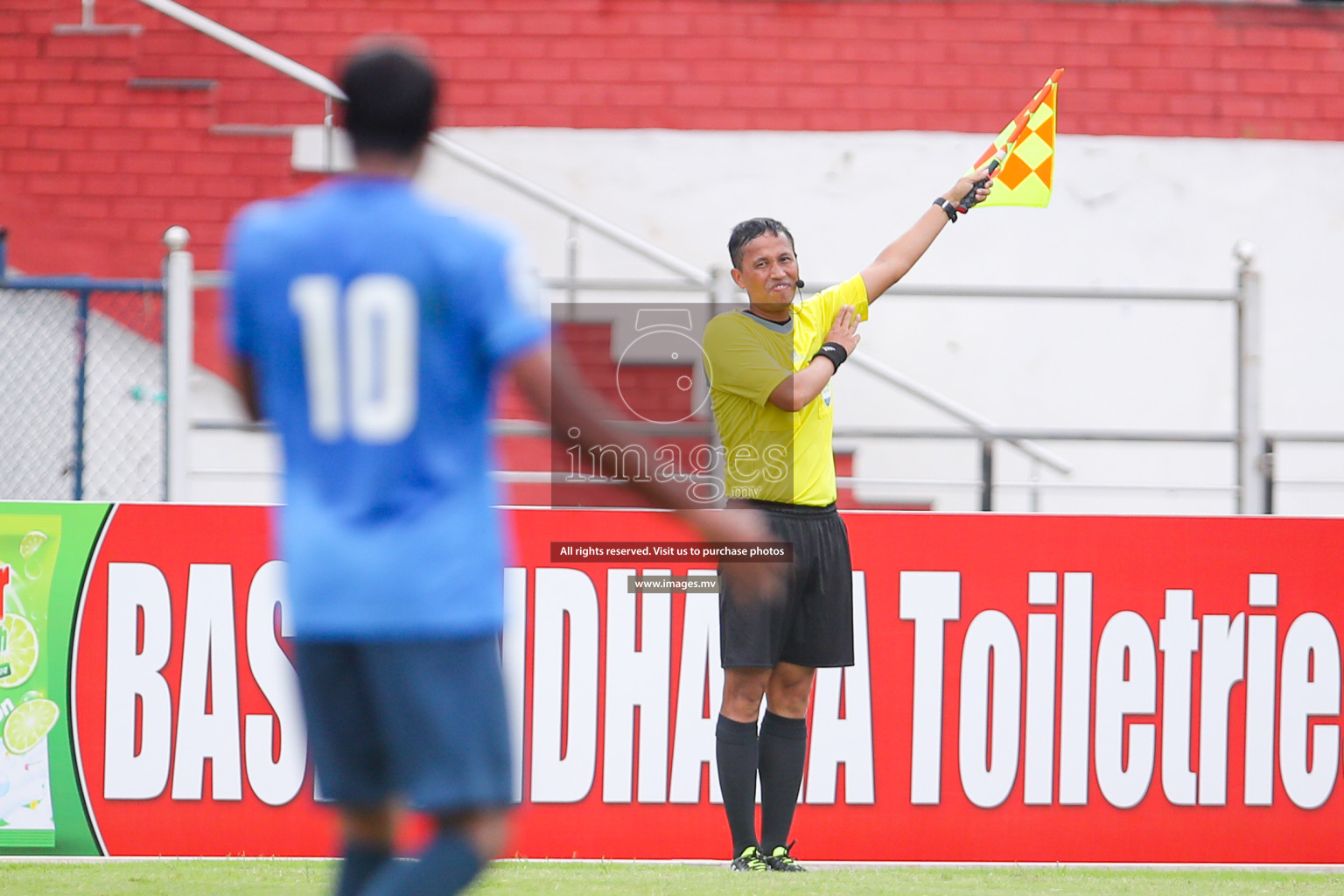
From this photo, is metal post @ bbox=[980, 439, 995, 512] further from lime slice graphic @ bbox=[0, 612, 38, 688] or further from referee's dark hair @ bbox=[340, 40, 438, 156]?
referee's dark hair @ bbox=[340, 40, 438, 156]

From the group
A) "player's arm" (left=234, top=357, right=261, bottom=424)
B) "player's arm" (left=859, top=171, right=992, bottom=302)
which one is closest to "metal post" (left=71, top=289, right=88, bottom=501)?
"player's arm" (left=859, top=171, right=992, bottom=302)

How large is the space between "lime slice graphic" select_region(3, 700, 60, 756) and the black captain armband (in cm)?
Result: 270

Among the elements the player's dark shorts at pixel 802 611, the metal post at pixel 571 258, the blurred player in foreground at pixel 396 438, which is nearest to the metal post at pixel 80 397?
the metal post at pixel 571 258

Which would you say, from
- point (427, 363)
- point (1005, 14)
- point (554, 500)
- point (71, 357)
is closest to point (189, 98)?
point (71, 357)

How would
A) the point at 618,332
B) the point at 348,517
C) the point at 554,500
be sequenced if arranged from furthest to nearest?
the point at 618,332
the point at 554,500
the point at 348,517

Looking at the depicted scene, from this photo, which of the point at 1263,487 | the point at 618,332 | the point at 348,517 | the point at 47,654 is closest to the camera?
the point at 348,517

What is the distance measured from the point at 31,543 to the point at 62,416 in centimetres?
200

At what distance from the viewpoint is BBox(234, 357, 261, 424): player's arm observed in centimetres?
211

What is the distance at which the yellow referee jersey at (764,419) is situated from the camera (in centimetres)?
428

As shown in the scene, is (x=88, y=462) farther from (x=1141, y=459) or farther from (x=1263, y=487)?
(x=1141, y=459)

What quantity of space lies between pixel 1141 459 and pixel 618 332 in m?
3.18

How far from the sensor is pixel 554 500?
18.6 feet

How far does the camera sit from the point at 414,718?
78.4 inches

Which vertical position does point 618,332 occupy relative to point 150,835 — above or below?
above
